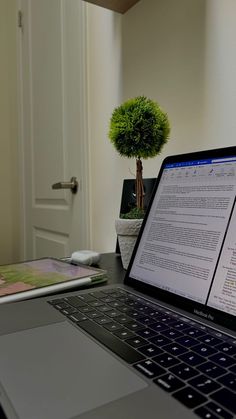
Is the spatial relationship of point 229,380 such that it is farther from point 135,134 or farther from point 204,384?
point 135,134

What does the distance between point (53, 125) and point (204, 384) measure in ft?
4.74

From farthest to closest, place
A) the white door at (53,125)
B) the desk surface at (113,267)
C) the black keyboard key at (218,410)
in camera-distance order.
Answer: the white door at (53,125) < the desk surface at (113,267) < the black keyboard key at (218,410)

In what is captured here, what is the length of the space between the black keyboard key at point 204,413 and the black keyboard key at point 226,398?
14mm

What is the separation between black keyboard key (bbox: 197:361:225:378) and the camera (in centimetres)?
30

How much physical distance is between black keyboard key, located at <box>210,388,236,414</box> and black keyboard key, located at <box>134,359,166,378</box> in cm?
5

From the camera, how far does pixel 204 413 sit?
245 mm

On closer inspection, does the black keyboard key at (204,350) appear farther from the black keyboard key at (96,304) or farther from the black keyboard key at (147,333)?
the black keyboard key at (96,304)

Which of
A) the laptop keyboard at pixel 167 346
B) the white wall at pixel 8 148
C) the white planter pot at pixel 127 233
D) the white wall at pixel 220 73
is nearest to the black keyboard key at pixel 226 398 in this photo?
the laptop keyboard at pixel 167 346

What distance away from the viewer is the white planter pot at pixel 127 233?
72 cm

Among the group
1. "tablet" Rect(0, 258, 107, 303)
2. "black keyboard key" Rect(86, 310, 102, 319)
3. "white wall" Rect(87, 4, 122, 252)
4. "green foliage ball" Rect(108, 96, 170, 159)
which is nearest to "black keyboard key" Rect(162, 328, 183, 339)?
"black keyboard key" Rect(86, 310, 102, 319)

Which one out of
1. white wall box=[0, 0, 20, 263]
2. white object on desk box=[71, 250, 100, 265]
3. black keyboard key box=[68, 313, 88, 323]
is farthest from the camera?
white wall box=[0, 0, 20, 263]

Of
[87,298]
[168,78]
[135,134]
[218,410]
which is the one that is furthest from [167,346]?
[168,78]

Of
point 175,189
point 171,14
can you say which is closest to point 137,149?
point 175,189

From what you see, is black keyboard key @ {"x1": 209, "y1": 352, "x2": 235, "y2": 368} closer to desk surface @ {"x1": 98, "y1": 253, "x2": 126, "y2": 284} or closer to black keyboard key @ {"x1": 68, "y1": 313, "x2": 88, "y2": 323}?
black keyboard key @ {"x1": 68, "y1": 313, "x2": 88, "y2": 323}
